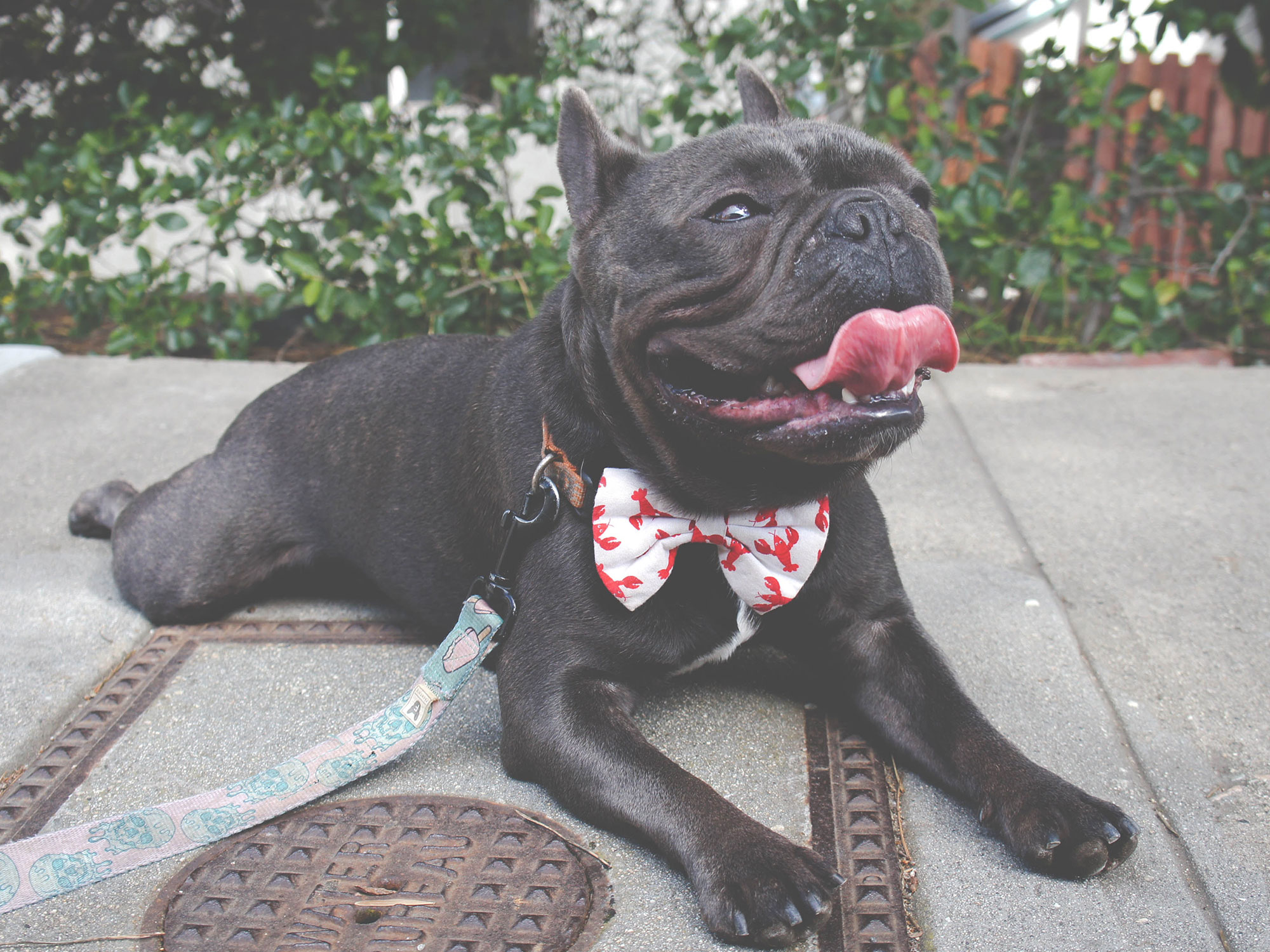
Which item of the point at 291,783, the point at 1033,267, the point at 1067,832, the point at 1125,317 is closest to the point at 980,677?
the point at 1067,832

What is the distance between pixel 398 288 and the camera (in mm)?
5566

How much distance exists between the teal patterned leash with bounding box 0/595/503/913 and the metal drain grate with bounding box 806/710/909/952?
80 cm

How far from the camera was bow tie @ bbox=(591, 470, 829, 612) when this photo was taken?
7.92 ft

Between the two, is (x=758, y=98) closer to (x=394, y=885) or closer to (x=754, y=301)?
(x=754, y=301)

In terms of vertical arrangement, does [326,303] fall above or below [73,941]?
above

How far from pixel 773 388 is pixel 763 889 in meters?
0.95

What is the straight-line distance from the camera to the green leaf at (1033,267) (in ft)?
17.6

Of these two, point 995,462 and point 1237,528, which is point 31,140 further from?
point 1237,528

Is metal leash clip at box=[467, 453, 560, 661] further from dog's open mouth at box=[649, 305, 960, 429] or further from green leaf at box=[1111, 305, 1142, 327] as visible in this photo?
green leaf at box=[1111, 305, 1142, 327]

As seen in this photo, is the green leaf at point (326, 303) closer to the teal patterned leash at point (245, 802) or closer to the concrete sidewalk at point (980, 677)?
the concrete sidewalk at point (980, 677)

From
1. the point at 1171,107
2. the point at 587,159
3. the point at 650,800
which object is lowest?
the point at 650,800

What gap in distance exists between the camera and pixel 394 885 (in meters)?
2.11

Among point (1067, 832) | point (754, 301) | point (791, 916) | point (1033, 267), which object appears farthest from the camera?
point (1033, 267)

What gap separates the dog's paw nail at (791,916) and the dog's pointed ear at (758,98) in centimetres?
218
